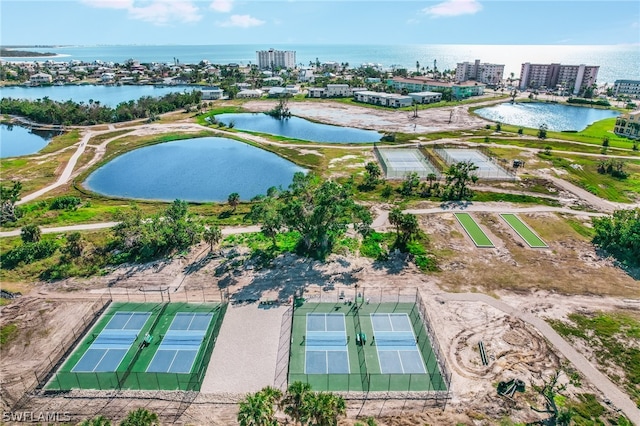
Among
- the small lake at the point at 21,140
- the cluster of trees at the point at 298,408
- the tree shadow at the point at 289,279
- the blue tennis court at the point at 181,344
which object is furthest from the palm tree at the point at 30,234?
the small lake at the point at 21,140

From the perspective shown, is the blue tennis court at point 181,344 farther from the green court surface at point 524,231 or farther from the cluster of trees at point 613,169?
the cluster of trees at point 613,169

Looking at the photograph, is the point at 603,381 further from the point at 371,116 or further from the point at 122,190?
the point at 371,116

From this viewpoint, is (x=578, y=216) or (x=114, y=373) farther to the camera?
(x=578, y=216)

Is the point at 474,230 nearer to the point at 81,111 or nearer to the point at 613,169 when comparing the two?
the point at 613,169

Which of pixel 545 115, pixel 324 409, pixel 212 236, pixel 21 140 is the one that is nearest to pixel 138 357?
pixel 212 236

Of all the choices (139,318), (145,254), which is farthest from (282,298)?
(145,254)
